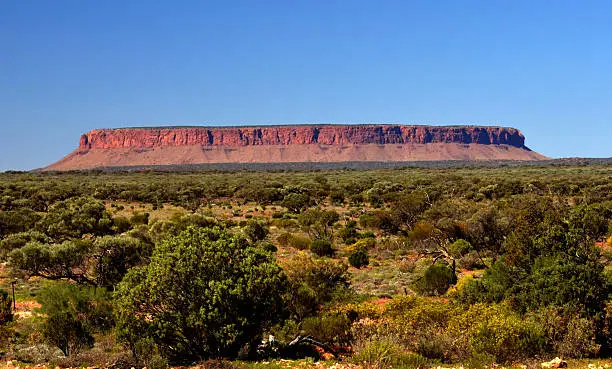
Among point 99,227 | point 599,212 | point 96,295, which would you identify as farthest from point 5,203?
point 599,212

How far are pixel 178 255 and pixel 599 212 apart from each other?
26.9 m

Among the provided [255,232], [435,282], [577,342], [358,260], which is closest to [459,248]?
[358,260]

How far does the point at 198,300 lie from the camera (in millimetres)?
11242

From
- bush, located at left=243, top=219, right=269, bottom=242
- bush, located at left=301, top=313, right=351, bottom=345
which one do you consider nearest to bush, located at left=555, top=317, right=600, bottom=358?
bush, located at left=301, top=313, right=351, bottom=345

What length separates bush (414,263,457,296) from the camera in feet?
60.5

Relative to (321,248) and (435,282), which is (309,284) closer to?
(435,282)

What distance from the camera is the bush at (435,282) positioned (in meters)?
18.5

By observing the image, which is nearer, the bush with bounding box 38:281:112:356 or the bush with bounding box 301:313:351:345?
the bush with bounding box 38:281:112:356

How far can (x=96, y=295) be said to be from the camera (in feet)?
47.4

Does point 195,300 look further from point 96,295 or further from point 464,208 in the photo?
point 464,208

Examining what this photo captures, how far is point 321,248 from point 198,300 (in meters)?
15.7

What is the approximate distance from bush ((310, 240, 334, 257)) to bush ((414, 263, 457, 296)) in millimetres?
7933

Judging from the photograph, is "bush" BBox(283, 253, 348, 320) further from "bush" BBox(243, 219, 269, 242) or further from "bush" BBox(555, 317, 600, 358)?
"bush" BBox(243, 219, 269, 242)

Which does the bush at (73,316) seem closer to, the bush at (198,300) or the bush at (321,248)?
the bush at (198,300)
